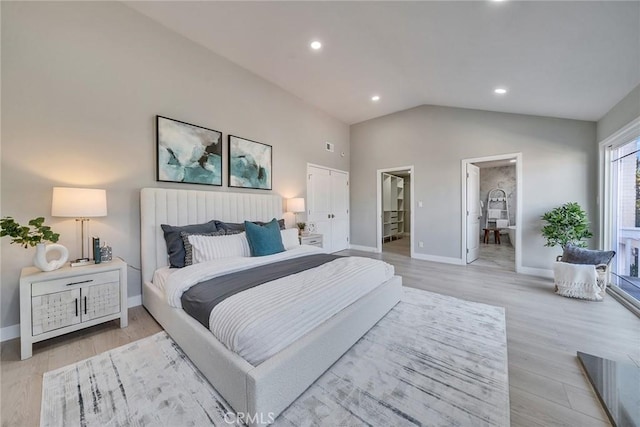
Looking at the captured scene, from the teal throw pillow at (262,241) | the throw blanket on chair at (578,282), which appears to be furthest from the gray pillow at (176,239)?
the throw blanket on chair at (578,282)

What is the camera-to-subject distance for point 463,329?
2262 millimetres

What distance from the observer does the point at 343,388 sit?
1.54m

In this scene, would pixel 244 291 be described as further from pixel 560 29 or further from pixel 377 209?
pixel 377 209

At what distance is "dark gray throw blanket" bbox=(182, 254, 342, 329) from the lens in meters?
1.68

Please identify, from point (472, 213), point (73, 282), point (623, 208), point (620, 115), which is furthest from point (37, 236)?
point (623, 208)

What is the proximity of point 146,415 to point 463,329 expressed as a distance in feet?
8.13

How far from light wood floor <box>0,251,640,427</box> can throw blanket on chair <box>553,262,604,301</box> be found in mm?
134

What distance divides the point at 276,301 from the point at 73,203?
6.74 ft

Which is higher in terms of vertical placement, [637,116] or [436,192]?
[637,116]

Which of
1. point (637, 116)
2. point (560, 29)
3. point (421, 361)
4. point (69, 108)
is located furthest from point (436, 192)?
point (69, 108)

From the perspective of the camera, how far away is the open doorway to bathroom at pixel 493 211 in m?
4.46

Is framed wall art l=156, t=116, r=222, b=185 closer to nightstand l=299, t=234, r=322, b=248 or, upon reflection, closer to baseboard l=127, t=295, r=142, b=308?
baseboard l=127, t=295, r=142, b=308

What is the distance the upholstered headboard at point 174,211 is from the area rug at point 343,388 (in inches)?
39.1

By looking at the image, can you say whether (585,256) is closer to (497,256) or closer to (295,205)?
(497,256)
